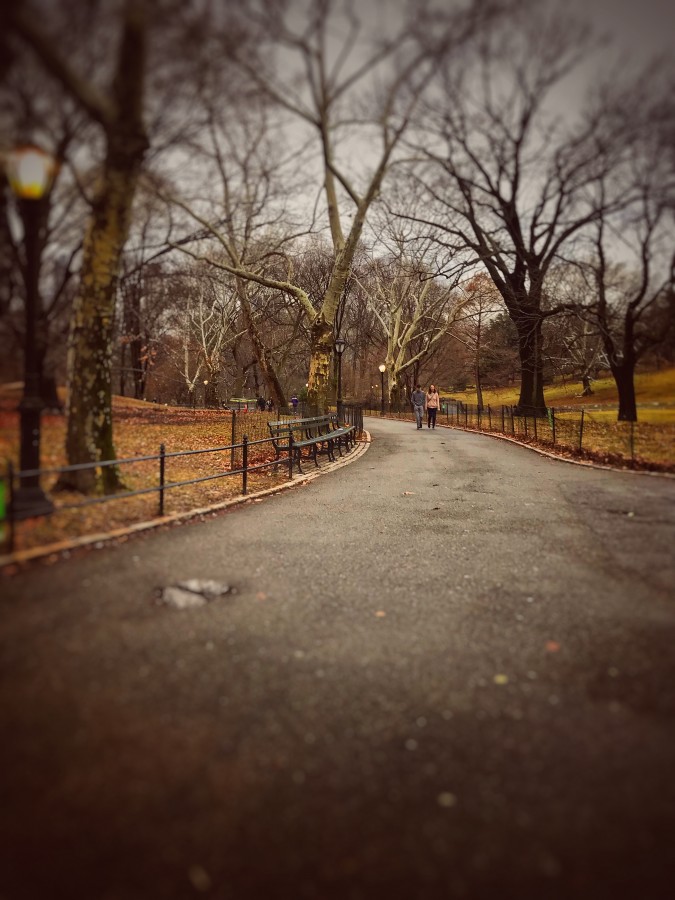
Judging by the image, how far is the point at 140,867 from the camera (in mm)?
1727

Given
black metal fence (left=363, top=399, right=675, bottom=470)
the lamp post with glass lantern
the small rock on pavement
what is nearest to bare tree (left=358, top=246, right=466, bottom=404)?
black metal fence (left=363, top=399, right=675, bottom=470)

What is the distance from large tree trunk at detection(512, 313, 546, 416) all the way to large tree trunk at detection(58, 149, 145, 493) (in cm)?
1458

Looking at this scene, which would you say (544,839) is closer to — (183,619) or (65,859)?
(65,859)

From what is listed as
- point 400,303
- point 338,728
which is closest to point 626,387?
point 338,728

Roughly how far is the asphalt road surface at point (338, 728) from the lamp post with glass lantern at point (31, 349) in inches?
25.8

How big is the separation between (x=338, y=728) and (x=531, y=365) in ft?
65.5

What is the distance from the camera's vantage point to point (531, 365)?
19891 millimetres

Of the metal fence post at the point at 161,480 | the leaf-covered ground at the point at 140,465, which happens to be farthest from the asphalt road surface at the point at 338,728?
the metal fence post at the point at 161,480

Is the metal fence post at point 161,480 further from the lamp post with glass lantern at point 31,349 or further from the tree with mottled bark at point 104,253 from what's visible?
the lamp post with glass lantern at point 31,349

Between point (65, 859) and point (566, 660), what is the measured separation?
9.63ft

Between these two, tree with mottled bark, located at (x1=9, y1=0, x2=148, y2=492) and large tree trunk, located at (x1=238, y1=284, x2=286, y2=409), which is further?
large tree trunk, located at (x1=238, y1=284, x2=286, y2=409)

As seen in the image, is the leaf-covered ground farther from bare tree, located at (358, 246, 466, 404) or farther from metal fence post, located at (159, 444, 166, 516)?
bare tree, located at (358, 246, 466, 404)

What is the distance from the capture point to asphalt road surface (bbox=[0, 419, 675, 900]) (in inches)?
69.1

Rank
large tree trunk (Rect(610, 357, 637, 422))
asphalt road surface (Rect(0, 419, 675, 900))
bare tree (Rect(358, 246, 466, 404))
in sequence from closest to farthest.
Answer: asphalt road surface (Rect(0, 419, 675, 900)) < large tree trunk (Rect(610, 357, 637, 422)) < bare tree (Rect(358, 246, 466, 404))
